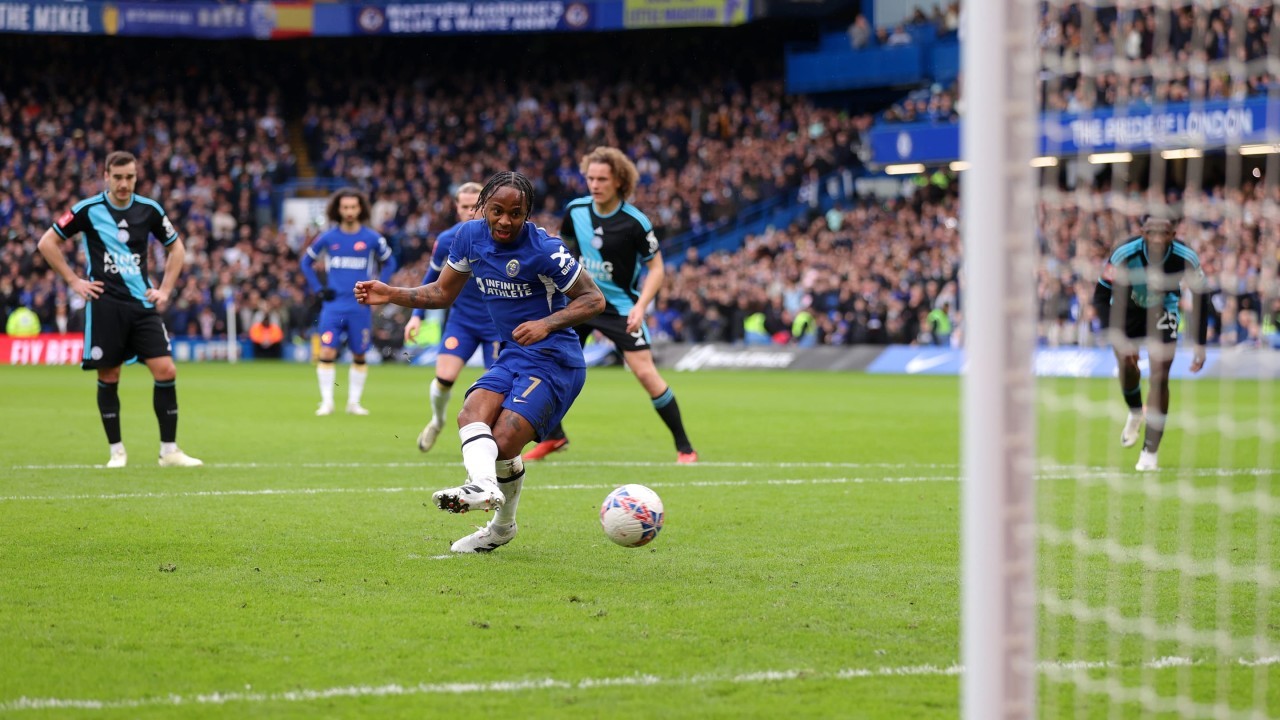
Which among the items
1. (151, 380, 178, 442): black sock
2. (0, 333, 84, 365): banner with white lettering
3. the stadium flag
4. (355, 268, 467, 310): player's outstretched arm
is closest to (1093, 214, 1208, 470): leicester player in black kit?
(355, 268, 467, 310): player's outstretched arm

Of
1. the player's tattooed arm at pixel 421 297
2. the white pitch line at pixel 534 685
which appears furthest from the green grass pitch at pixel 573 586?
the player's tattooed arm at pixel 421 297

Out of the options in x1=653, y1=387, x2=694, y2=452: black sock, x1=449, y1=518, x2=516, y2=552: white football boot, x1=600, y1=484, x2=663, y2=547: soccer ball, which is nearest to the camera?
x1=600, y1=484, x2=663, y2=547: soccer ball

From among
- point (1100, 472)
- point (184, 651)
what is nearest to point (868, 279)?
point (1100, 472)

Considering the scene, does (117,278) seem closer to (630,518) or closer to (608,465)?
(608,465)

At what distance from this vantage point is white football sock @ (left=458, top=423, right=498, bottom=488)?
6.50 meters

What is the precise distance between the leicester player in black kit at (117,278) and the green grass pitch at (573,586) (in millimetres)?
894

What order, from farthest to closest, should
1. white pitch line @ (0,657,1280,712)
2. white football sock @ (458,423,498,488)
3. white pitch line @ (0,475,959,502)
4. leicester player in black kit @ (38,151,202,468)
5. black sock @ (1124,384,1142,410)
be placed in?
black sock @ (1124,384,1142,410) → leicester player in black kit @ (38,151,202,468) → white pitch line @ (0,475,959,502) → white football sock @ (458,423,498,488) → white pitch line @ (0,657,1280,712)

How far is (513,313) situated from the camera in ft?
24.1

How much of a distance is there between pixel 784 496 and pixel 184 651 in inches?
210

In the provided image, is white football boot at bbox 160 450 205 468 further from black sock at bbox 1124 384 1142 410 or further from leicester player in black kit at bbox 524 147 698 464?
black sock at bbox 1124 384 1142 410

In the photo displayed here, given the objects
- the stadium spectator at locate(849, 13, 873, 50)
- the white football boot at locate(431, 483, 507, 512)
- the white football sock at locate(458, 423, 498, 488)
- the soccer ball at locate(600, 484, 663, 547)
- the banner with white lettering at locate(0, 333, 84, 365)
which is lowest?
the banner with white lettering at locate(0, 333, 84, 365)

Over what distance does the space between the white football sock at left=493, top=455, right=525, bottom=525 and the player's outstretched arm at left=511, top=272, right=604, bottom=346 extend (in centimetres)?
67

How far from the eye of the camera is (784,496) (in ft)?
31.8

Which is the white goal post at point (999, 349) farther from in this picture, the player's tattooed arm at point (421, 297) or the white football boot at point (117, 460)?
the white football boot at point (117, 460)
